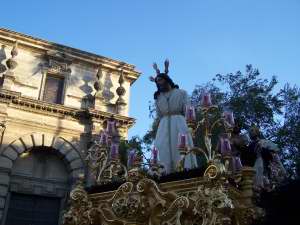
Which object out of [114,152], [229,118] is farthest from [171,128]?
[229,118]

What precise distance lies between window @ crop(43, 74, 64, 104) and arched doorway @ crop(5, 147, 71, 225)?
2.96 meters

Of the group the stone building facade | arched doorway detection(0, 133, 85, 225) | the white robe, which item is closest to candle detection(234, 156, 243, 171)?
the white robe

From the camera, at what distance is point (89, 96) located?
22.6 metres

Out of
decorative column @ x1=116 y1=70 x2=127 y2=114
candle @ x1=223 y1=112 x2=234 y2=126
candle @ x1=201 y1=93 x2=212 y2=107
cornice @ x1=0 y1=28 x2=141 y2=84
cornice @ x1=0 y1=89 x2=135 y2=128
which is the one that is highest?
cornice @ x1=0 y1=28 x2=141 y2=84

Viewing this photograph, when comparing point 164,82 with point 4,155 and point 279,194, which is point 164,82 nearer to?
point 279,194

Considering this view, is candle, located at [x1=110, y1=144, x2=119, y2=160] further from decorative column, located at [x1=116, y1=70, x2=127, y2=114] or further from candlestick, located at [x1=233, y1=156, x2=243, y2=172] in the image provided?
decorative column, located at [x1=116, y1=70, x2=127, y2=114]

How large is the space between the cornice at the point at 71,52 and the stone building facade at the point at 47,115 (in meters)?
0.05

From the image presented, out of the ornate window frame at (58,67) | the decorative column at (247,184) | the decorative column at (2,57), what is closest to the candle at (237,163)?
the decorative column at (247,184)

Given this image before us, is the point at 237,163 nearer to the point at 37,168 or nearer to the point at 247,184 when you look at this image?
the point at 247,184

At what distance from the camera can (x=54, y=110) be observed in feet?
68.2

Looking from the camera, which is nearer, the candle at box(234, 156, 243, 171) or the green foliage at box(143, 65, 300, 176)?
the candle at box(234, 156, 243, 171)

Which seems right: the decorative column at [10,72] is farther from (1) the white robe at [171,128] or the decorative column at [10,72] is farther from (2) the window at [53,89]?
(1) the white robe at [171,128]

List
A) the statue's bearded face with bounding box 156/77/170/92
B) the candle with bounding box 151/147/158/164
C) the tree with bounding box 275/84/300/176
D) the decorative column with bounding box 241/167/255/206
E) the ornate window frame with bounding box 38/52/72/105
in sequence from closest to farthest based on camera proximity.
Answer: the decorative column with bounding box 241/167/255/206 → the candle with bounding box 151/147/158/164 → the statue's bearded face with bounding box 156/77/170/92 → the tree with bounding box 275/84/300/176 → the ornate window frame with bounding box 38/52/72/105

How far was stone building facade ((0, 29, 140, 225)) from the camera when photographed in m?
19.2
